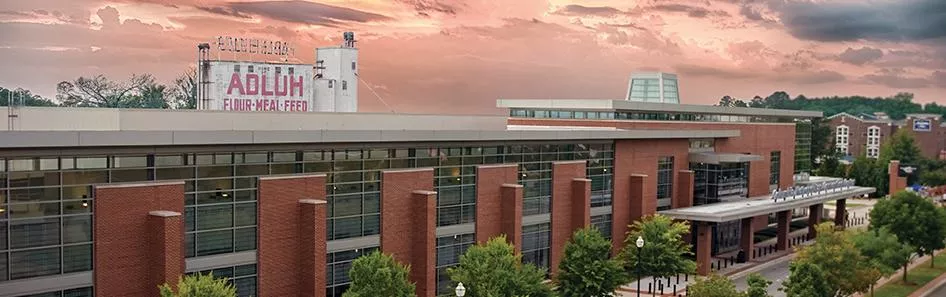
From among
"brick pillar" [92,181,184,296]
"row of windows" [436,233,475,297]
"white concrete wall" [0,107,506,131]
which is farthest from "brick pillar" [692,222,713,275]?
"brick pillar" [92,181,184,296]

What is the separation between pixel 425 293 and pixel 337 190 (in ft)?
20.6

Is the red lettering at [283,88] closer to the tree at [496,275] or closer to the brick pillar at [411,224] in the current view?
the brick pillar at [411,224]

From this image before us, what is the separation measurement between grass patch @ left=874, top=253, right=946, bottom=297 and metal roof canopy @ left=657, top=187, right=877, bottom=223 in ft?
26.5

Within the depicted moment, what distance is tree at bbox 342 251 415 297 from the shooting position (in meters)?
35.8

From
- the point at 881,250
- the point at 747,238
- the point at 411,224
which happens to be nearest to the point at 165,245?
the point at 411,224

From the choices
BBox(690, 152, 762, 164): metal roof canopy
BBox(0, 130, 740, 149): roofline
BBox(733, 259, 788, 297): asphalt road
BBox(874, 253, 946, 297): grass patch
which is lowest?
BBox(874, 253, 946, 297): grass patch

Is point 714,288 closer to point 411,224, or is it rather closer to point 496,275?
point 496,275

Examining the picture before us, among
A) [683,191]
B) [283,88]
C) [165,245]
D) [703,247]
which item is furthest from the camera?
[283,88]

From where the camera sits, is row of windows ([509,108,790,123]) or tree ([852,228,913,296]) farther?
row of windows ([509,108,790,123])

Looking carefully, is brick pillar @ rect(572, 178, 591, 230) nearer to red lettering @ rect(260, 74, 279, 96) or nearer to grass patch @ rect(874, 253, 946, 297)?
grass patch @ rect(874, 253, 946, 297)

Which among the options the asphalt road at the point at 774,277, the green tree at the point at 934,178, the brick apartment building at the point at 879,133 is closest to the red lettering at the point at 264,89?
the asphalt road at the point at 774,277

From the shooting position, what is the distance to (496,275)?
38.4 meters

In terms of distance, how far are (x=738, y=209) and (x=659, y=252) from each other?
13.1m

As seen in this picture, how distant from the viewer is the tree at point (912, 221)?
2581 inches
